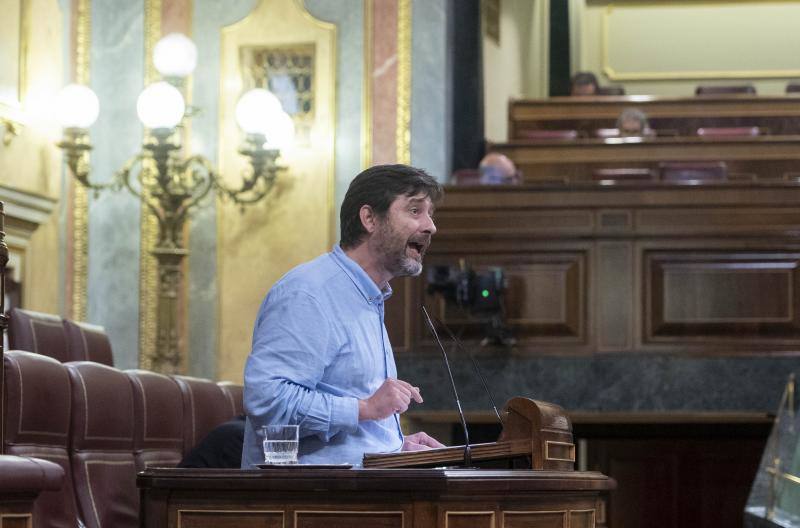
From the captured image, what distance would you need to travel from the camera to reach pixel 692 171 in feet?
28.7

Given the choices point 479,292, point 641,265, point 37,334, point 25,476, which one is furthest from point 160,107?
point 25,476

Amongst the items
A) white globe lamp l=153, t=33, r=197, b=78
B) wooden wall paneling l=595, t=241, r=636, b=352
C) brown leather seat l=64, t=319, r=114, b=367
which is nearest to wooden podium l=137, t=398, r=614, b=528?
brown leather seat l=64, t=319, r=114, b=367

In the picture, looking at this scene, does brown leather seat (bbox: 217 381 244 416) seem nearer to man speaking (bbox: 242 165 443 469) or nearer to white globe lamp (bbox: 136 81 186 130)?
white globe lamp (bbox: 136 81 186 130)

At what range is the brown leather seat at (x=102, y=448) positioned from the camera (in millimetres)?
3906

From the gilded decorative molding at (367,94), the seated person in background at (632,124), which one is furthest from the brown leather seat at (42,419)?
the seated person in background at (632,124)

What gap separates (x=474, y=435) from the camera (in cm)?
705

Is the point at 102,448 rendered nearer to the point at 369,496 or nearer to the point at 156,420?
the point at 156,420

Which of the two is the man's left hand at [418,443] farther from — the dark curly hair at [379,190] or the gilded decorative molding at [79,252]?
the gilded decorative molding at [79,252]

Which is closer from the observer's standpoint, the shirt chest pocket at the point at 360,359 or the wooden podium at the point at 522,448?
the wooden podium at the point at 522,448

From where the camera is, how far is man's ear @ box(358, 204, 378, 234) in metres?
2.96

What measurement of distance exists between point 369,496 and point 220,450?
172cm

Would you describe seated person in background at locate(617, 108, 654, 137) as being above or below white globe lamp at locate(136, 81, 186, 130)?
above

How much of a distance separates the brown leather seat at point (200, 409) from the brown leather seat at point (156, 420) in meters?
0.06

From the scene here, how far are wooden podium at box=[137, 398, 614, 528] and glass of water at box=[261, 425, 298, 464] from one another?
0.19ft
